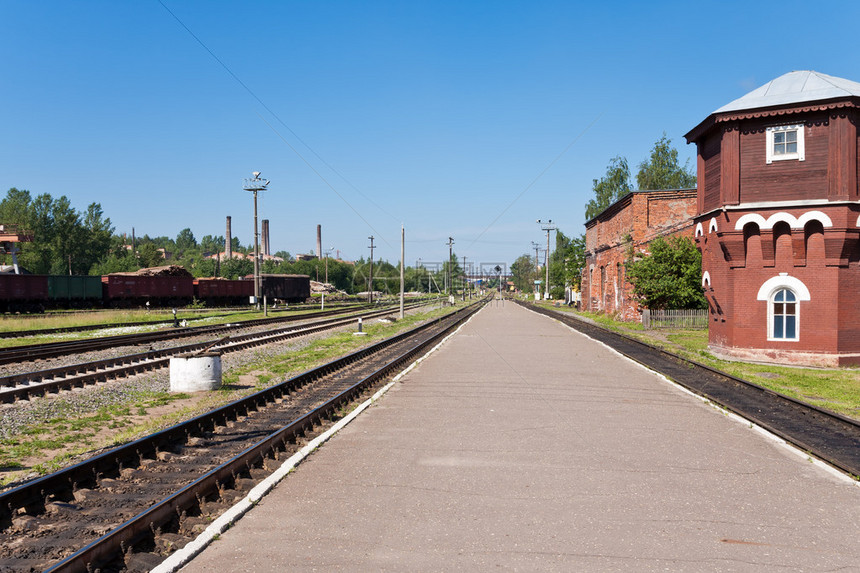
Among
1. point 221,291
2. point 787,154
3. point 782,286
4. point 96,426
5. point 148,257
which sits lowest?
point 96,426

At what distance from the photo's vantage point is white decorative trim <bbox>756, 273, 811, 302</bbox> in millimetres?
19250

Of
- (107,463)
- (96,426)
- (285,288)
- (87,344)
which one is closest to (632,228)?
(87,344)

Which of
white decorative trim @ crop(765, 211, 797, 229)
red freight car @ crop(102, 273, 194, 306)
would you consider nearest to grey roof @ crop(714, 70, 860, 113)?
white decorative trim @ crop(765, 211, 797, 229)

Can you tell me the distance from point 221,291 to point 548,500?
58.6m

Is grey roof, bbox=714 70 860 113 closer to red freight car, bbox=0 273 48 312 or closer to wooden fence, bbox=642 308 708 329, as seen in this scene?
wooden fence, bbox=642 308 708 329

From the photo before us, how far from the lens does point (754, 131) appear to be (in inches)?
779

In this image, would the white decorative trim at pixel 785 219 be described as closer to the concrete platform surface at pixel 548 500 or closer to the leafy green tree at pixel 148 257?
the concrete platform surface at pixel 548 500

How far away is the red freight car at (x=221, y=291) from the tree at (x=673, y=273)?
3967 centimetres

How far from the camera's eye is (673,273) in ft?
119

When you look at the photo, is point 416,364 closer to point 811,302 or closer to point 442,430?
point 442,430

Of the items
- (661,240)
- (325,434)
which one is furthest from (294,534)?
(661,240)

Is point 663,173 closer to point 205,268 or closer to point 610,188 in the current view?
point 610,188

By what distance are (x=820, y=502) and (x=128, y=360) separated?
17.5 m

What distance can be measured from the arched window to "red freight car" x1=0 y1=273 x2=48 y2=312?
1697 inches
